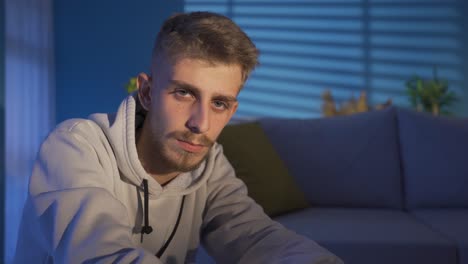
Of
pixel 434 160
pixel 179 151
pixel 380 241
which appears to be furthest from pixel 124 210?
pixel 434 160

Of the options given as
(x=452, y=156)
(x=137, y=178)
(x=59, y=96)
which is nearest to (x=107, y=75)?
(x=59, y=96)

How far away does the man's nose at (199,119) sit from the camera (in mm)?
908

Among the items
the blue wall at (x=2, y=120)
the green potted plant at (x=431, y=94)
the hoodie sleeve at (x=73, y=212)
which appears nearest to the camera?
the hoodie sleeve at (x=73, y=212)

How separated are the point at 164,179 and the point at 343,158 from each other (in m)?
1.43

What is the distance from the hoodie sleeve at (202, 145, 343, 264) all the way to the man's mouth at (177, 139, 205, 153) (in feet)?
0.72

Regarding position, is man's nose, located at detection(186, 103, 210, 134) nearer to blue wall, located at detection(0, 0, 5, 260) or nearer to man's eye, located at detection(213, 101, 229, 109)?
man's eye, located at detection(213, 101, 229, 109)

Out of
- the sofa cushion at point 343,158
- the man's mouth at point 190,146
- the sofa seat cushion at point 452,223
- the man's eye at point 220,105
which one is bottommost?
the sofa seat cushion at point 452,223

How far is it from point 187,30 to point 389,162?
170cm

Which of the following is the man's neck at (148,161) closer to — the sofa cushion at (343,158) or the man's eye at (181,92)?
the man's eye at (181,92)

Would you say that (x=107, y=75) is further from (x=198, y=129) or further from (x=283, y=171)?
(x=198, y=129)

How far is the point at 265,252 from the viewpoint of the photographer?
3.10 feet

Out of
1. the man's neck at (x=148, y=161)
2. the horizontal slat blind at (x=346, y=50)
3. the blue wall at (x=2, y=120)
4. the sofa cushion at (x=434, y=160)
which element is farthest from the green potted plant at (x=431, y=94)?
the man's neck at (x=148, y=161)

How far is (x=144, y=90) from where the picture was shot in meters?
1.04

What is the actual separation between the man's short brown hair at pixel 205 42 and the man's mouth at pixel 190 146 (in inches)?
6.1
